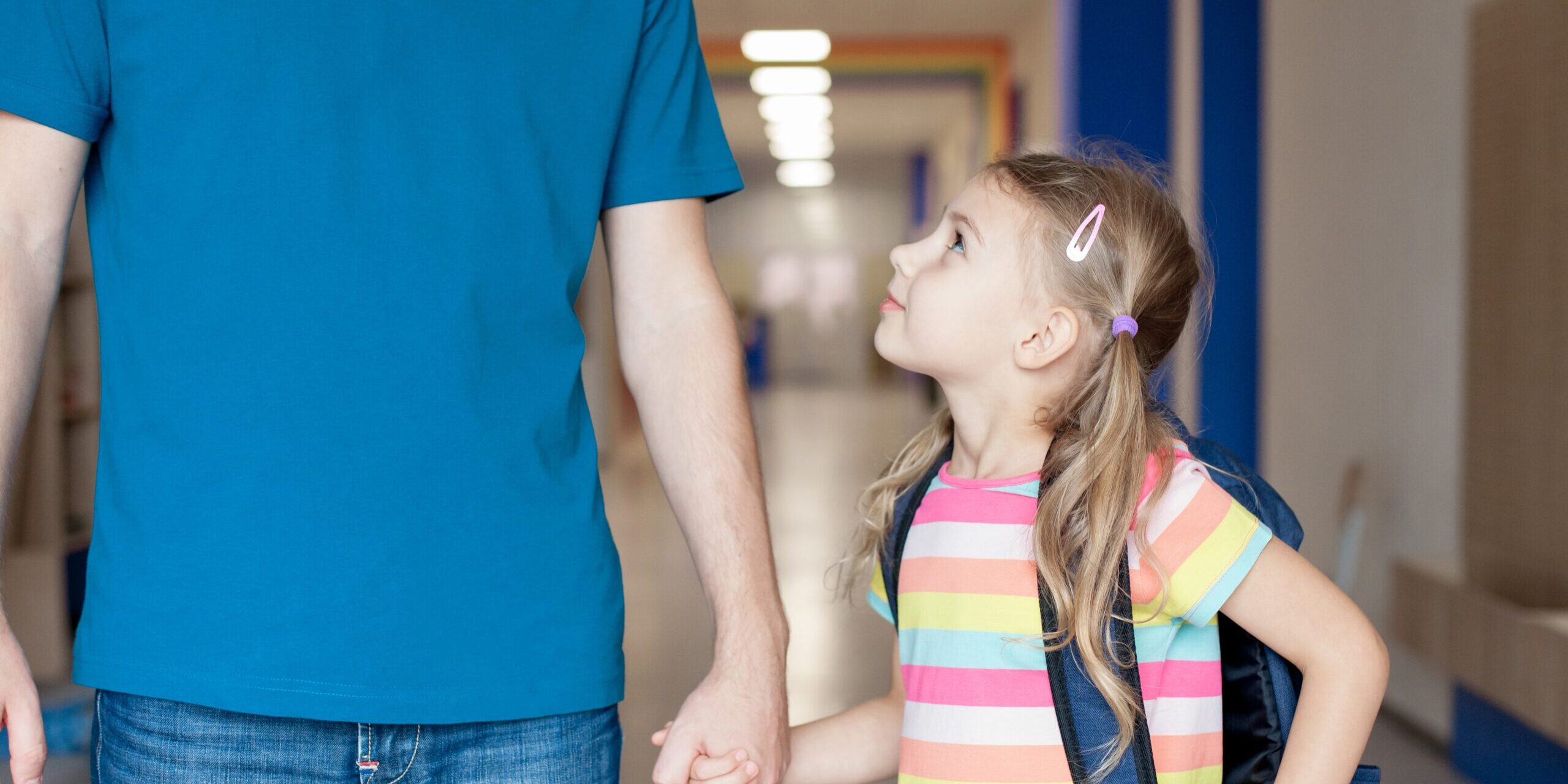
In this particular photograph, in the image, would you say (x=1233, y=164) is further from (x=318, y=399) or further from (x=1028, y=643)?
(x=318, y=399)

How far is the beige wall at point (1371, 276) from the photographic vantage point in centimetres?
364

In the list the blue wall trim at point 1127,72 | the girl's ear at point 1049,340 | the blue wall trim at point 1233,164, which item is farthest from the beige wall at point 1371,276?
the girl's ear at point 1049,340

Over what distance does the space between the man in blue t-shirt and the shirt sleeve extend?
202 mm

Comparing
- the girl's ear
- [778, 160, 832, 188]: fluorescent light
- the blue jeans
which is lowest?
the blue jeans

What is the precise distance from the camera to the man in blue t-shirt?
39.6 inches

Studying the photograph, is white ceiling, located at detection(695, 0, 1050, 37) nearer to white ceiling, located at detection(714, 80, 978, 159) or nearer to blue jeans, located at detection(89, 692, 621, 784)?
white ceiling, located at detection(714, 80, 978, 159)

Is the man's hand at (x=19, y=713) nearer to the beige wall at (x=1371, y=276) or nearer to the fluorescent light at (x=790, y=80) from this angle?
the beige wall at (x=1371, y=276)

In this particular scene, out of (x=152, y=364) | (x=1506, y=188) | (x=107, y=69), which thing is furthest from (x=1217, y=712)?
(x=1506, y=188)

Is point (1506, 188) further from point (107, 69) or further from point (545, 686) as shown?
point (107, 69)

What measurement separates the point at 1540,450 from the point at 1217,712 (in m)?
2.31

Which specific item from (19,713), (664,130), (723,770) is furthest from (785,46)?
(19,713)

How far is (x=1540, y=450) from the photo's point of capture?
298 centimetres

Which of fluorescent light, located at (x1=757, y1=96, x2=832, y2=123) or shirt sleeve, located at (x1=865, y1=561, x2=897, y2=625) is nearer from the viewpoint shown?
shirt sleeve, located at (x1=865, y1=561, x2=897, y2=625)

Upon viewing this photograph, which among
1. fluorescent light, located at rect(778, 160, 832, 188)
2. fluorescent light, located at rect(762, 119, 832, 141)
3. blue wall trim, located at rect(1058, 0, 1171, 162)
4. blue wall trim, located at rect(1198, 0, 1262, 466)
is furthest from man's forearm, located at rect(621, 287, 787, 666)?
fluorescent light, located at rect(778, 160, 832, 188)
